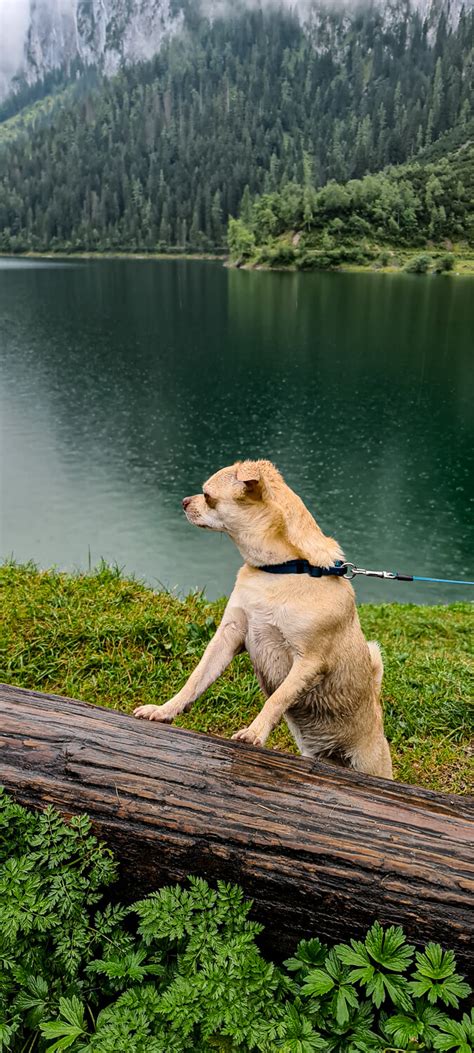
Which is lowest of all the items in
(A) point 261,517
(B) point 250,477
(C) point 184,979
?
(C) point 184,979

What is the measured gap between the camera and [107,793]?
2.91 metres

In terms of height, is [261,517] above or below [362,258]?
below

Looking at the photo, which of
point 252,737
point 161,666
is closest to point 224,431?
point 161,666

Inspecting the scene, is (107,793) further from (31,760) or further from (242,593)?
(242,593)

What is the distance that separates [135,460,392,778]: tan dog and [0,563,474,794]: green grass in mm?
1613

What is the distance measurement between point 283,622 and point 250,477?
712 millimetres

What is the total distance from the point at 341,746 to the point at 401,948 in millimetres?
1287

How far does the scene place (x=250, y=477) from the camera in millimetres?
3357

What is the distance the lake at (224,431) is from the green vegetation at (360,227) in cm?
5932

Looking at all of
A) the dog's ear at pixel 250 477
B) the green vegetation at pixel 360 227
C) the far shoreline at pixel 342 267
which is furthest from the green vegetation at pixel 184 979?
the green vegetation at pixel 360 227

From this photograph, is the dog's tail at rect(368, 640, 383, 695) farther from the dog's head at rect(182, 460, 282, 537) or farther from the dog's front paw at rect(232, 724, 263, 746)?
the dog's head at rect(182, 460, 282, 537)

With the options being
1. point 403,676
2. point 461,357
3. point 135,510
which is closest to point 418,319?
point 461,357

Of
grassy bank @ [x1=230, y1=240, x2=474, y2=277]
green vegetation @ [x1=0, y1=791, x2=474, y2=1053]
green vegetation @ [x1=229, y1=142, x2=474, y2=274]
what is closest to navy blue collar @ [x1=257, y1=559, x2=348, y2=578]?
green vegetation @ [x1=0, y1=791, x2=474, y2=1053]

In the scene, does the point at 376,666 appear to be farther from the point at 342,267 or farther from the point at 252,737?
the point at 342,267
